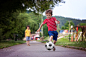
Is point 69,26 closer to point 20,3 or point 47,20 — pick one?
point 47,20

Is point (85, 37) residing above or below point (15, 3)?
below

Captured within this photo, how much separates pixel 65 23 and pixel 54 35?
736mm

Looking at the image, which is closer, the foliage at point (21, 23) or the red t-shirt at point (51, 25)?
the red t-shirt at point (51, 25)

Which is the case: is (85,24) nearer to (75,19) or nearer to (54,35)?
(75,19)

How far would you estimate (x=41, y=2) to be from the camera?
545cm

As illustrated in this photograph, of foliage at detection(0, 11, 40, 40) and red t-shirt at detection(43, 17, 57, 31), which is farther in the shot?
foliage at detection(0, 11, 40, 40)

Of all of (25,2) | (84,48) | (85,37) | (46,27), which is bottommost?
(84,48)

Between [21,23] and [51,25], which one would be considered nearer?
[51,25]

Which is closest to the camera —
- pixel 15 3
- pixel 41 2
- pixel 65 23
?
pixel 65 23

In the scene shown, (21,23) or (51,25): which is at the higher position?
(21,23)

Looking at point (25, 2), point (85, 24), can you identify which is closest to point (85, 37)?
point (85, 24)

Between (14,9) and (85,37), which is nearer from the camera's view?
(85,37)

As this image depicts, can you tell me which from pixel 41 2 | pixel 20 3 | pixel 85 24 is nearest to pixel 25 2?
pixel 20 3

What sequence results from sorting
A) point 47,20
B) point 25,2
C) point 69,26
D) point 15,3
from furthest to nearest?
point 15,3 → point 25,2 → point 69,26 → point 47,20
